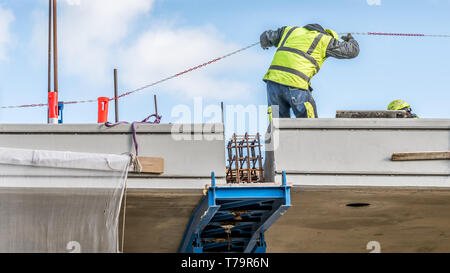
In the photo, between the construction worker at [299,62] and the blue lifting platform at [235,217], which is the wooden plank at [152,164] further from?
the construction worker at [299,62]

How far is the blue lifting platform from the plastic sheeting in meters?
1.33

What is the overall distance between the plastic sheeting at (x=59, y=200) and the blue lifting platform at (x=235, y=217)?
1.33m

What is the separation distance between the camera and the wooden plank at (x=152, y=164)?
7445 millimetres

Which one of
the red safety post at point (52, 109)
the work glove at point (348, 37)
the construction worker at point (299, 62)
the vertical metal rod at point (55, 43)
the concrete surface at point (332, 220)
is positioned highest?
the vertical metal rod at point (55, 43)

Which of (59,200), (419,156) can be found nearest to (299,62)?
(419,156)

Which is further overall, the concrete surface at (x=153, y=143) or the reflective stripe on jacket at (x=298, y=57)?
the reflective stripe on jacket at (x=298, y=57)

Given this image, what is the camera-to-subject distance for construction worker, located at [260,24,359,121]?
898cm

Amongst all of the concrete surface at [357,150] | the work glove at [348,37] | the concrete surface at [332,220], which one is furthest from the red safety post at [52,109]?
the work glove at [348,37]

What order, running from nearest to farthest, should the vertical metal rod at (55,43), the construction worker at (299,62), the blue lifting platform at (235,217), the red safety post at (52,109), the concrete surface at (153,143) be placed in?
the blue lifting platform at (235,217)
the concrete surface at (153,143)
the red safety post at (52,109)
the construction worker at (299,62)
the vertical metal rod at (55,43)

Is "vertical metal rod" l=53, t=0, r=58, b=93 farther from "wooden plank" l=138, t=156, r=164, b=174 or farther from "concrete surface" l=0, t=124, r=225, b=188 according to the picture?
"wooden plank" l=138, t=156, r=164, b=174

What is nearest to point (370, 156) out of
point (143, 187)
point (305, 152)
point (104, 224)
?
point (305, 152)

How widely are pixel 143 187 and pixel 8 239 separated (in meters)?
1.88
